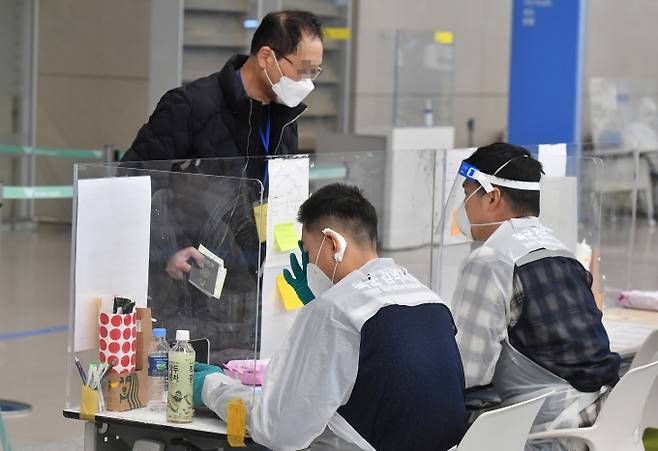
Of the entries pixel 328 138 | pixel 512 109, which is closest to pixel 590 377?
pixel 512 109

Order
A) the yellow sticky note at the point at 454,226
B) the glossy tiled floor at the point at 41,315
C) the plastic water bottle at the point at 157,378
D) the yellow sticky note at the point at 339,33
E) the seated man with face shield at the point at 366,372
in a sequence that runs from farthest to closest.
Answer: the yellow sticky note at the point at 339,33
the glossy tiled floor at the point at 41,315
the yellow sticky note at the point at 454,226
the plastic water bottle at the point at 157,378
the seated man with face shield at the point at 366,372

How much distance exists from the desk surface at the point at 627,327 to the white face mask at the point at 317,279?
1393 millimetres

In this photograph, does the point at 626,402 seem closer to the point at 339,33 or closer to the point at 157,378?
the point at 157,378

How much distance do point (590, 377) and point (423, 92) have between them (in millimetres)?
8044

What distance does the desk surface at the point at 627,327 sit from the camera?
13.6 ft

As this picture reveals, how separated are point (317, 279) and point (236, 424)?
39 centimetres

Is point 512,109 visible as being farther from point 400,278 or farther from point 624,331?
point 400,278

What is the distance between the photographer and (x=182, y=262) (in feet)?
10.1

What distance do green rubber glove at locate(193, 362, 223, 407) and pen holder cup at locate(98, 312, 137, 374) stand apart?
0.54 ft

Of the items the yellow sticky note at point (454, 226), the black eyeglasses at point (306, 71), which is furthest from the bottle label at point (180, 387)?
the yellow sticky note at point (454, 226)

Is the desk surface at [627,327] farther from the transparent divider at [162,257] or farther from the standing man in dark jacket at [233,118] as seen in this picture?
the transparent divider at [162,257]

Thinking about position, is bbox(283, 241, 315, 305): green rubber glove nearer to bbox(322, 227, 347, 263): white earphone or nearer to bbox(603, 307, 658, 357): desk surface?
bbox(322, 227, 347, 263): white earphone

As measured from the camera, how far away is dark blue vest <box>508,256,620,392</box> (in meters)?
3.20

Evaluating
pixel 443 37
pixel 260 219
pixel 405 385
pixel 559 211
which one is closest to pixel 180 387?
pixel 260 219
